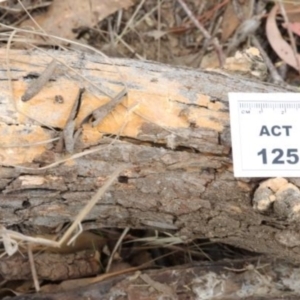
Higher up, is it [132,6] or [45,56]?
[132,6]

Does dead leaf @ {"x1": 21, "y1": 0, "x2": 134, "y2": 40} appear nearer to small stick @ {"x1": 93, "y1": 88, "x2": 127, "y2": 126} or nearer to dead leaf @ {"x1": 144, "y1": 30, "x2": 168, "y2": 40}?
dead leaf @ {"x1": 144, "y1": 30, "x2": 168, "y2": 40}

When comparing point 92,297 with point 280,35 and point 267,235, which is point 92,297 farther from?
point 280,35

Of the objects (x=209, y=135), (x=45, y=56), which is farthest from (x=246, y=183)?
(x=45, y=56)

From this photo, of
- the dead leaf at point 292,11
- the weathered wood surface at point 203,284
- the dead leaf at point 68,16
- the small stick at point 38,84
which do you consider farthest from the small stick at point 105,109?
the dead leaf at point 292,11

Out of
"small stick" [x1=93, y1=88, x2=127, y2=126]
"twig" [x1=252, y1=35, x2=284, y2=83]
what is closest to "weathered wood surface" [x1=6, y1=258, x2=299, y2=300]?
"small stick" [x1=93, y1=88, x2=127, y2=126]

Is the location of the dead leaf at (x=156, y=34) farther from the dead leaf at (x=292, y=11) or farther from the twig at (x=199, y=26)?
the dead leaf at (x=292, y=11)
